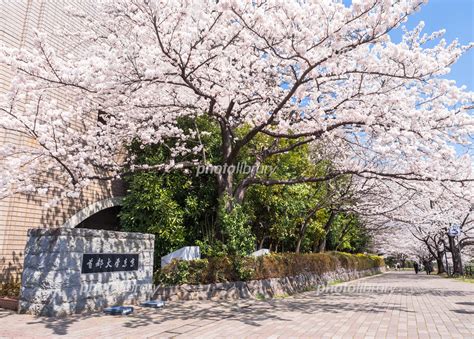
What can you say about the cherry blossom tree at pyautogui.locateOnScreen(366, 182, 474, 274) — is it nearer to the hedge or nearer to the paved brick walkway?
the paved brick walkway

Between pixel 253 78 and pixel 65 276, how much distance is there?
5.71m

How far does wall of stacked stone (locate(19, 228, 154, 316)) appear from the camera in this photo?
6.83m

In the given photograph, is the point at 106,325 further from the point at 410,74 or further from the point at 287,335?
the point at 410,74

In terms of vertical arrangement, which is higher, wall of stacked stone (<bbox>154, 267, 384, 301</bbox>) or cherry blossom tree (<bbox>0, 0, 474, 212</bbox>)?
cherry blossom tree (<bbox>0, 0, 474, 212</bbox>)

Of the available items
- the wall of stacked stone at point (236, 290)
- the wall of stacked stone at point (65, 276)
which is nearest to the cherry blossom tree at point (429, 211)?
the wall of stacked stone at point (236, 290)

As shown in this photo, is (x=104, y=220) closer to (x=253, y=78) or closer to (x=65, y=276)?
(x=65, y=276)

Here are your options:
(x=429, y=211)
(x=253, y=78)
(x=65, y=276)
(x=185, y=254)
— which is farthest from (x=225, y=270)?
(x=429, y=211)

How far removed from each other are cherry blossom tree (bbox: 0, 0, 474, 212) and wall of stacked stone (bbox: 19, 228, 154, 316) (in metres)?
1.35

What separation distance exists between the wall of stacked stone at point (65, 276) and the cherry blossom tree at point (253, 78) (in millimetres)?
1353

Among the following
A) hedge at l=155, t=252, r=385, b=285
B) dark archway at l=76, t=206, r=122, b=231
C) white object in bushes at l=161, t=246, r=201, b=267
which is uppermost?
dark archway at l=76, t=206, r=122, b=231

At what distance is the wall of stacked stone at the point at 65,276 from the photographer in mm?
6832

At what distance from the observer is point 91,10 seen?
42.5 feet

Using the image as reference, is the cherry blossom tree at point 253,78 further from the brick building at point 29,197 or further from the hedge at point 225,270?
the hedge at point 225,270

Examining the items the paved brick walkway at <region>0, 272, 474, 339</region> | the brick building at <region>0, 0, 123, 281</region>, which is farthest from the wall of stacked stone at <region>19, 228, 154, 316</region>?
the brick building at <region>0, 0, 123, 281</region>
